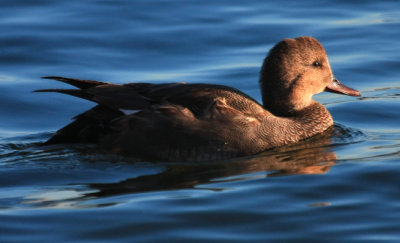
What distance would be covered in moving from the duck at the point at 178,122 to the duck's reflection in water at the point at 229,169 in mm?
137

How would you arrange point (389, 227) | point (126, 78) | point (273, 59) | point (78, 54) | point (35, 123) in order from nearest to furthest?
point (389, 227) < point (273, 59) < point (35, 123) < point (126, 78) < point (78, 54)

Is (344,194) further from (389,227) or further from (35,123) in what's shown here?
(35,123)

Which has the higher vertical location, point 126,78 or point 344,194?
point 126,78

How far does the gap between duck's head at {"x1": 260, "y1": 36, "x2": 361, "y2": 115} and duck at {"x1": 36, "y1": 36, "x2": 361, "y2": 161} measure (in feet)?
0.05

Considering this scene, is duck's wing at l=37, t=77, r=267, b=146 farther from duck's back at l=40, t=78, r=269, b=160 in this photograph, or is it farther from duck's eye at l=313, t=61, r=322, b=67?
duck's eye at l=313, t=61, r=322, b=67

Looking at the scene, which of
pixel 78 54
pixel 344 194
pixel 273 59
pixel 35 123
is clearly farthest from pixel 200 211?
pixel 78 54

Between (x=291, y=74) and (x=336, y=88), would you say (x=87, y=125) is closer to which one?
(x=291, y=74)

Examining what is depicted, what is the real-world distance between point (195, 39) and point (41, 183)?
532 cm

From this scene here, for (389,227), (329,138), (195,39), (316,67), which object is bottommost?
(389,227)

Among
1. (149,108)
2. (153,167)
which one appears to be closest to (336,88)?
(149,108)

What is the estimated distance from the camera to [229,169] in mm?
7254

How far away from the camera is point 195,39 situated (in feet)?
39.1

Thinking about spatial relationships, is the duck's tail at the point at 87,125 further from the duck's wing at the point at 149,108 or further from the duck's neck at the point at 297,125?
the duck's neck at the point at 297,125

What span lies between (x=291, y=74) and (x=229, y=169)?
1.49m
